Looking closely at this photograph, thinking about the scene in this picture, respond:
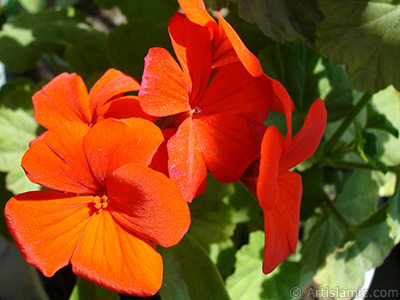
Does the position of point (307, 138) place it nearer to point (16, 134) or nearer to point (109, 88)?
point (109, 88)

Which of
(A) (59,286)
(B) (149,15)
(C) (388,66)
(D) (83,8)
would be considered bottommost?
(A) (59,286)

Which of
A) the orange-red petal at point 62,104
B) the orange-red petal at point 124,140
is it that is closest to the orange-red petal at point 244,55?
the orange-red petal at point 124,140

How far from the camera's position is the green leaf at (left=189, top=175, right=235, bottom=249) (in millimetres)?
905

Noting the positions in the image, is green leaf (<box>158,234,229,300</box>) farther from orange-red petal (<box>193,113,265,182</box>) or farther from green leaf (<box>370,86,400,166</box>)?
green leaf (<box>370,86,400,166</box>)

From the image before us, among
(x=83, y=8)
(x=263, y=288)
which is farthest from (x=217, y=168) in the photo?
(x=83, y=8)

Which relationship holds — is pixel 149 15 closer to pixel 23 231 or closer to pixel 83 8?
pixel 83 8

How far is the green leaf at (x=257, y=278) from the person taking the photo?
922mm

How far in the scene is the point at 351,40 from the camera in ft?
2.54

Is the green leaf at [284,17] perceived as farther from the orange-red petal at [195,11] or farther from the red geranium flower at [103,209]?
the red geranium flower at [103,209]

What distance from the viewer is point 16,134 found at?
0.93 m

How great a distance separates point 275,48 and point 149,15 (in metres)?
0.48

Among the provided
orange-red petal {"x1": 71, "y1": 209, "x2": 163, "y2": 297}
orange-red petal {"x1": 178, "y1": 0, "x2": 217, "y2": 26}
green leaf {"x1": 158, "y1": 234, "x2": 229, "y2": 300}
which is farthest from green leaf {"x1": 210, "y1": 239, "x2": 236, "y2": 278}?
orange-red petal {"x1": 178, "y1": 0, "x2": 217, "y2": 26}

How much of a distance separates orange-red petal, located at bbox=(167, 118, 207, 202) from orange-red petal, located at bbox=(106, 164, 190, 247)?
25mm

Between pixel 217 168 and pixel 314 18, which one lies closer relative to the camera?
pixel 217 168
